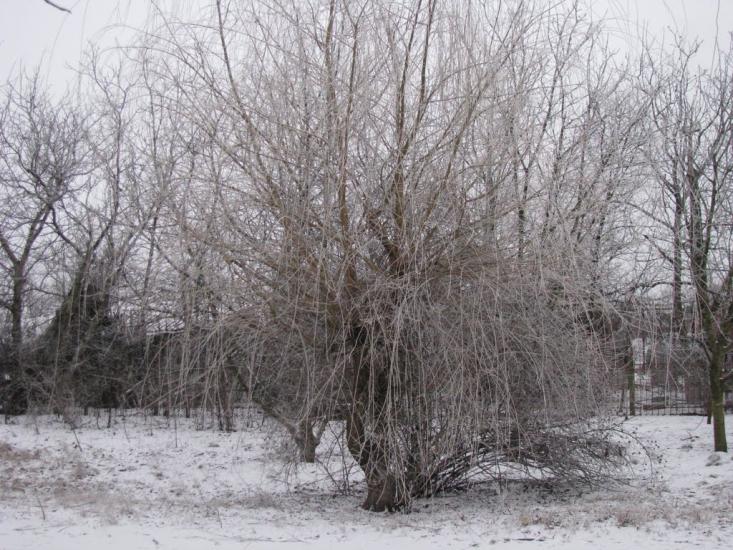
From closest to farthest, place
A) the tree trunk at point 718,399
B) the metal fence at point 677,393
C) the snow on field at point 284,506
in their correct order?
1. the snow on field at point 284,506
2. the tree trunk at point 718,399
3. the metal fence at point 677,393

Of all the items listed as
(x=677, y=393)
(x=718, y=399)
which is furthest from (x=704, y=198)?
(x=677, y=393)

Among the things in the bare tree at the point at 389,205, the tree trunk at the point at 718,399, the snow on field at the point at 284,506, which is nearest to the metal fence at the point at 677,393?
the tree trunk at the point at 718,399

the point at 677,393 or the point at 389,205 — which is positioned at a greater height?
the point at 389,205

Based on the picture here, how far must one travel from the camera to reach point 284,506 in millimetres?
7172

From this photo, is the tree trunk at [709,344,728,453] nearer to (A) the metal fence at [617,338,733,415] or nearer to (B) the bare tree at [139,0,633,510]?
(A) the metal fence at [617,338,733,415]

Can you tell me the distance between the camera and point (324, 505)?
285 inches

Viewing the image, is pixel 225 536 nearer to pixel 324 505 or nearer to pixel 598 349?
pixel 324 505

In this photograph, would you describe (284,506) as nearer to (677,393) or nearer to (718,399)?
(718,399)

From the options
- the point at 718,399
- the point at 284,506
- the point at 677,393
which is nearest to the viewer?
the point at 284,506

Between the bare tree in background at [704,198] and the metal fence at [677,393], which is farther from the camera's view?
the metal fence at [677,393]

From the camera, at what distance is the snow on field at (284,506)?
5191mm

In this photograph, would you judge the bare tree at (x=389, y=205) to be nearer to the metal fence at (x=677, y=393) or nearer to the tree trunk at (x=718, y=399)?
the tree trunk at (x=718, y=399)

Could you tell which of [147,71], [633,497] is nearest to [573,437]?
[633,497]

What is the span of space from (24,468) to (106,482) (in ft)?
5.00
